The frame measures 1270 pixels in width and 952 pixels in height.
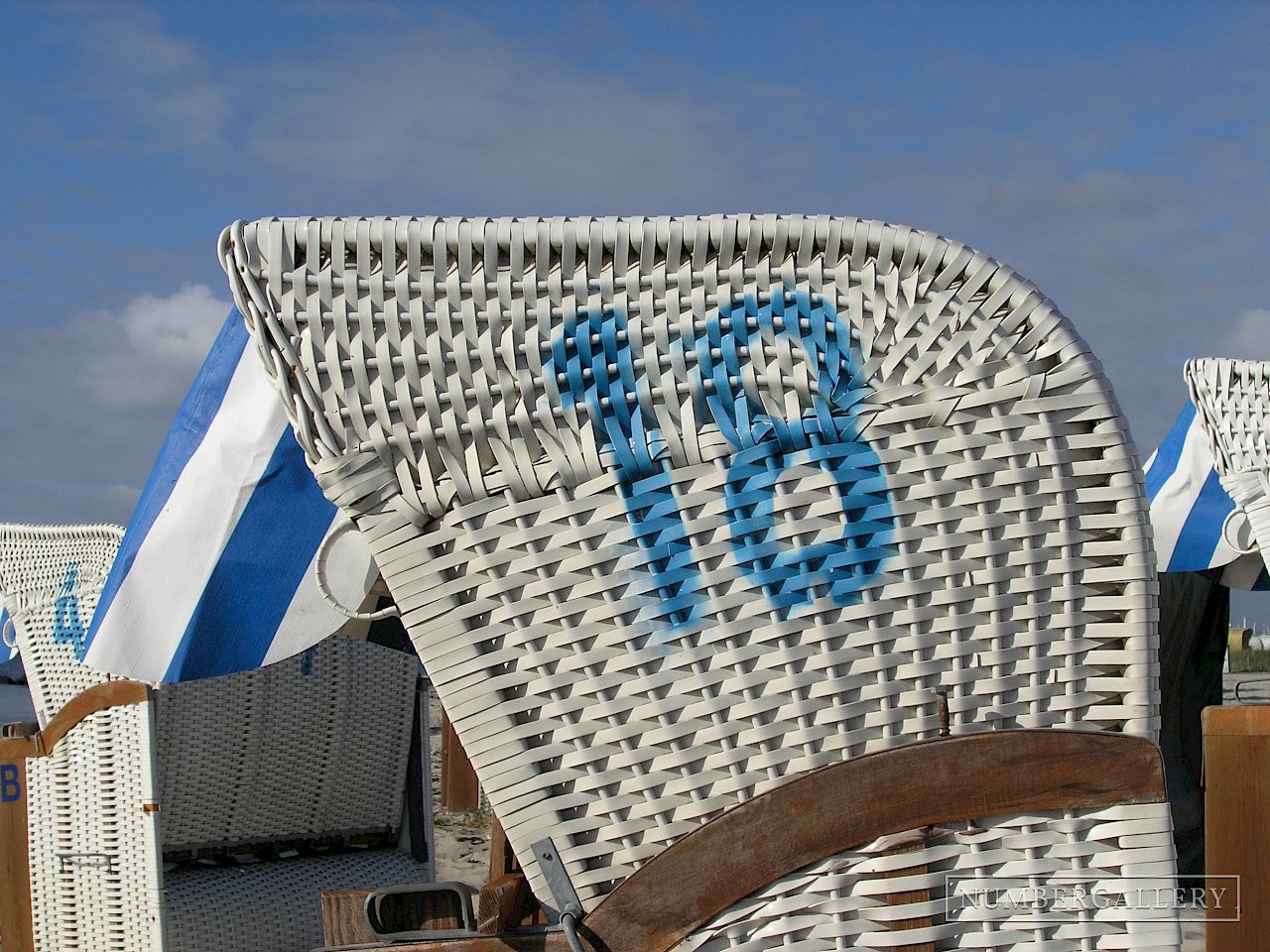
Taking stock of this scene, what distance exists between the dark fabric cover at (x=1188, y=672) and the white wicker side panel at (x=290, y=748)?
4.24 meters

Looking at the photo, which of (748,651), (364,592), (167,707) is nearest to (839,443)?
(748,651)

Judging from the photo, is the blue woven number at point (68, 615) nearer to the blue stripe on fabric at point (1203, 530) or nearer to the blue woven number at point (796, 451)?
→ the blue woven number at point (796, 451)

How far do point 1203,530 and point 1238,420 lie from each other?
6.12 ft

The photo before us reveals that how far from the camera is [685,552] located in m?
1.47

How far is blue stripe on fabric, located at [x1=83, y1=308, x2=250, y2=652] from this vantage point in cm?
274

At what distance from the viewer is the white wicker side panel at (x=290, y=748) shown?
4012 mm

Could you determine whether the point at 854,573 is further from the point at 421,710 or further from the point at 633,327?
the point at 421,710

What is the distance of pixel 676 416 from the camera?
1.48 metres

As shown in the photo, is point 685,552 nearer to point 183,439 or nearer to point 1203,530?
point 183,439

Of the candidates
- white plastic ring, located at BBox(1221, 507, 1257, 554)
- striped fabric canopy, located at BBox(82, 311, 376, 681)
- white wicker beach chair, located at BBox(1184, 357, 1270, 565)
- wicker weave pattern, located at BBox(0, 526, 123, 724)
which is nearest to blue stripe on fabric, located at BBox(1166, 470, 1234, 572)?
white plastic ring, located at BBox(1221, 507, 1257, 554)

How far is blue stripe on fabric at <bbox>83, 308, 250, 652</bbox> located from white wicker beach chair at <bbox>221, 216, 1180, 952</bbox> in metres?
1.35

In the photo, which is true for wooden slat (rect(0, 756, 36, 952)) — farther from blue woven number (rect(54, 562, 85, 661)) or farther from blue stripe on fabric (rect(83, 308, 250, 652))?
blue stripe on fabric (rect(83, 308, 250, 652))

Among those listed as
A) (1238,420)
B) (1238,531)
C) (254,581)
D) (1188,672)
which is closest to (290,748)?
(254,581)

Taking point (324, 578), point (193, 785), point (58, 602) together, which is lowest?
point (193, 785)
